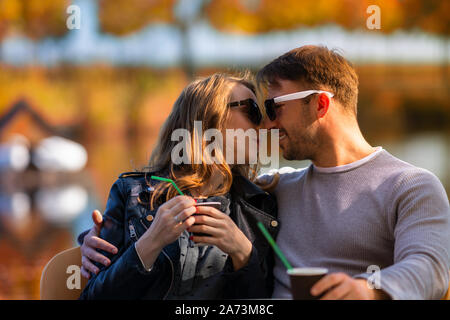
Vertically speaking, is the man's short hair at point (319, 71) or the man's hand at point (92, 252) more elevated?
the man's short hair at point (319, 71)

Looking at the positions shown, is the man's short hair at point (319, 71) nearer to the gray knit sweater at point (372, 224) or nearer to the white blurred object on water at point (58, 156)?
the gray knit sweater at point (372, 224)

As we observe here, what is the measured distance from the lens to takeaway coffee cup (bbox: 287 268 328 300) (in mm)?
1438

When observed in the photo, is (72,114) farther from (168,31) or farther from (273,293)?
(273,293)

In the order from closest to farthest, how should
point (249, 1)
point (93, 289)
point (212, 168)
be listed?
point (93, 289) < point (212, 168) < point (249, 1)

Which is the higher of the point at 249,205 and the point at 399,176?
the point at 399,176

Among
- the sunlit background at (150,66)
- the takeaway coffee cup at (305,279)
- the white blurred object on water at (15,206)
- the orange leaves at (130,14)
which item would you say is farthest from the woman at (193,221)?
the orange leaves at (130,14)

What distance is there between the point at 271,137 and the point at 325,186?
0.35 metres

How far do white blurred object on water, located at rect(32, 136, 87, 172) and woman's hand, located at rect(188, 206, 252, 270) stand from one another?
8915 mm

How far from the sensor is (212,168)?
2297mm

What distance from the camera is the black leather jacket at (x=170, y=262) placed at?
6.30 ft

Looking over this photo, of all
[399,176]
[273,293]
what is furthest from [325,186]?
[273,293]

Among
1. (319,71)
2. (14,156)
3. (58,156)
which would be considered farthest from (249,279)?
(14,156)

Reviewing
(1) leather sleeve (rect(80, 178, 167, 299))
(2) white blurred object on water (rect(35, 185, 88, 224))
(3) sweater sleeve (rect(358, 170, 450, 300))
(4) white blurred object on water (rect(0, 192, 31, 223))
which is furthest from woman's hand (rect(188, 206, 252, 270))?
(4) white blurred object on water (rect(0, 192, 31, 223))
